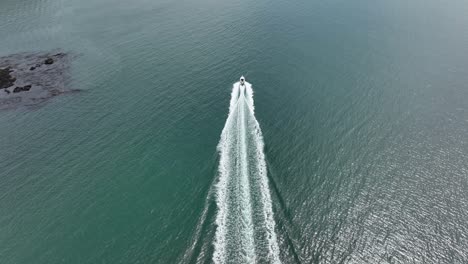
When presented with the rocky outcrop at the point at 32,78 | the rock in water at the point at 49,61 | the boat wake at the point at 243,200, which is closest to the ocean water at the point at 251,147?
the boat wake at the point at 243,200

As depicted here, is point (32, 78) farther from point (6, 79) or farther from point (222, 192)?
point (222, 192)

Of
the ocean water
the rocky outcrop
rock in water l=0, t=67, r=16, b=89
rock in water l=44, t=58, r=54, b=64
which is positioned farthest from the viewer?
rock in water l=44, t=58, r=54, b=64

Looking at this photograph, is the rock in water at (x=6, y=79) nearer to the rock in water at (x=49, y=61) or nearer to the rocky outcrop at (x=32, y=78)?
the rocky outcrop at (x=32, y=78)

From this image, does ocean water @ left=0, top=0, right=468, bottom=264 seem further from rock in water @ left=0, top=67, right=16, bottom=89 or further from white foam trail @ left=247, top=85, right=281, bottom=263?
rock in water @ left=0, top=67, right=16, bottom=89

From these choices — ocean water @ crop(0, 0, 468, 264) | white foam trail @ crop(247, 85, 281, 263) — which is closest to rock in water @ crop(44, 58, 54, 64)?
ocean water @ crop(0, 0, 468, 264)

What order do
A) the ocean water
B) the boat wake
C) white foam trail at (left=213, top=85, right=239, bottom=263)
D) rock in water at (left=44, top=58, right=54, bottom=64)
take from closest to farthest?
the boat wake → white foam trail at (left=213, top=85, right=239, bottom=263) → the ocean water → rock in water at (left=44, top=58, right=54, bottom=64)

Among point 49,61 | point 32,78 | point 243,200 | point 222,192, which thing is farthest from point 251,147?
point 49,61
